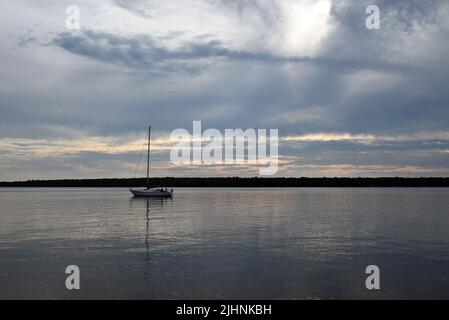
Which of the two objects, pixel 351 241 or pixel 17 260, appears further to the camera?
pixel 351 241

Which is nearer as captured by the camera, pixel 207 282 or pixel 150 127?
pixel 207 282

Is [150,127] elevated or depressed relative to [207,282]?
elevated

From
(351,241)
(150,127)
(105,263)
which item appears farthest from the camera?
(150,127)

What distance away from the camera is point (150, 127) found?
92.8 meters

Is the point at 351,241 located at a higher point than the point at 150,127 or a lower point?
lower

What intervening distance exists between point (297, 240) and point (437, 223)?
20.4m
